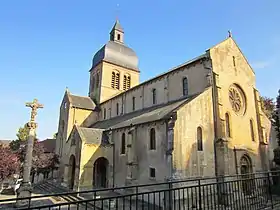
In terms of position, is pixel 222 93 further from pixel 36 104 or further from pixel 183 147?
pixel 36 104

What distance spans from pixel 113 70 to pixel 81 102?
772 cm

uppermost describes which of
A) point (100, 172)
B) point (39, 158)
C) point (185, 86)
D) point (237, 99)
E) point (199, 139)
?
point (185, 86)

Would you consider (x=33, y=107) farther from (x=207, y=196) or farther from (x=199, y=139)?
(x=207, y=196)

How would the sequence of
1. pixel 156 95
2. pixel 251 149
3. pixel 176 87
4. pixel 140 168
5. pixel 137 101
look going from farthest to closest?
pixel 137 101 < pixel 156 95 < pixel 176 87 < pixel 251 149 < pixel 140 168

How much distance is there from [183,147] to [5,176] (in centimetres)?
1731

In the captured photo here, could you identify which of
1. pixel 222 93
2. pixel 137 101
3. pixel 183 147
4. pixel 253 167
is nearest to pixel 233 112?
pixel 222 93

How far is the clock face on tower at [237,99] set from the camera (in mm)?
20500

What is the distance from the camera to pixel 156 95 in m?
24.2

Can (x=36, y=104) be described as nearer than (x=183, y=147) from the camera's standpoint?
No

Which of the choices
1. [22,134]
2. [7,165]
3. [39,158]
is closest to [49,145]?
[22,134]

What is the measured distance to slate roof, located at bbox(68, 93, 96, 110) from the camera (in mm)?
33969

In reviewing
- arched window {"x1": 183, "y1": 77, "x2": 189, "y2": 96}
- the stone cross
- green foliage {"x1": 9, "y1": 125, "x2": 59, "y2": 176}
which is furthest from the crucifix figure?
arched window {"x1": 183, "y1": 77, "x2": 189, "y2": 96}

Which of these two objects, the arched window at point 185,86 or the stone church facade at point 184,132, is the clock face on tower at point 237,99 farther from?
the arched window at point 185,86

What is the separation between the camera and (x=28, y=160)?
1722 centimetres
